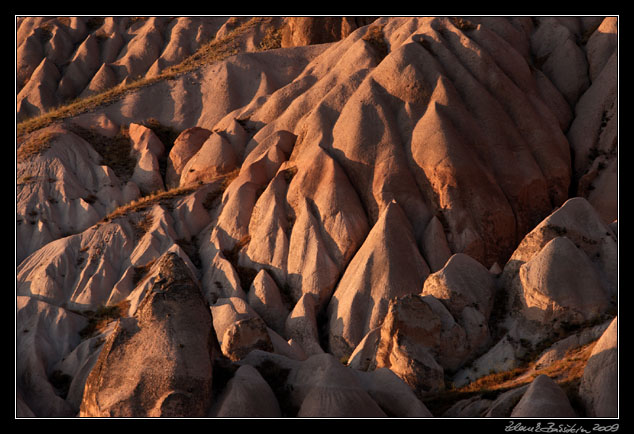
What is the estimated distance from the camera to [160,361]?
801 inches

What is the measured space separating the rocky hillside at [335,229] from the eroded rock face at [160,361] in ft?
0.16

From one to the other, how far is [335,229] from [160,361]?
18814mm

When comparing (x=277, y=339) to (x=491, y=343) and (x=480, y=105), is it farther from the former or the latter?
(x=480, y=105)

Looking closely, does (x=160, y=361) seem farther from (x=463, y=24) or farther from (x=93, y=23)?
(x=93, y=23)

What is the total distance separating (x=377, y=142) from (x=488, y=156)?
191 inches

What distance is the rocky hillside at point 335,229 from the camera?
830 inches

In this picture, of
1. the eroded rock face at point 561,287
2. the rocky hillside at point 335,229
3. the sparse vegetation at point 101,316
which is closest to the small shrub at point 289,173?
the rocky hillside at point 335,229

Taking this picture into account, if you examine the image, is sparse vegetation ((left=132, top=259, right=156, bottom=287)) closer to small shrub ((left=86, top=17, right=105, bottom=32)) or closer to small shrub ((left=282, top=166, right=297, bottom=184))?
small shrub ((left=282, top=166, right=297, bottom=184))

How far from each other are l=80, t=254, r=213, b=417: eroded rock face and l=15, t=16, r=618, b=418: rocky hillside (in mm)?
50

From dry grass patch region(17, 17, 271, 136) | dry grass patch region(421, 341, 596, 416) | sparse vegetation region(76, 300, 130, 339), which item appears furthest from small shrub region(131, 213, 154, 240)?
dry grass patch region(421, 341, 596, 416)

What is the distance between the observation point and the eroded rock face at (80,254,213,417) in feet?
65.5

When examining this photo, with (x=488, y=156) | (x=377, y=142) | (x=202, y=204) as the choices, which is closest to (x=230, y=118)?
(x=202, y=204)

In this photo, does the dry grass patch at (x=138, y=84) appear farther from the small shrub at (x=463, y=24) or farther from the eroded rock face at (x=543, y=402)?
the eroded rock face at (x=543, y=402)

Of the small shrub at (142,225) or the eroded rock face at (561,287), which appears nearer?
the eroded rock face at (561,287)
